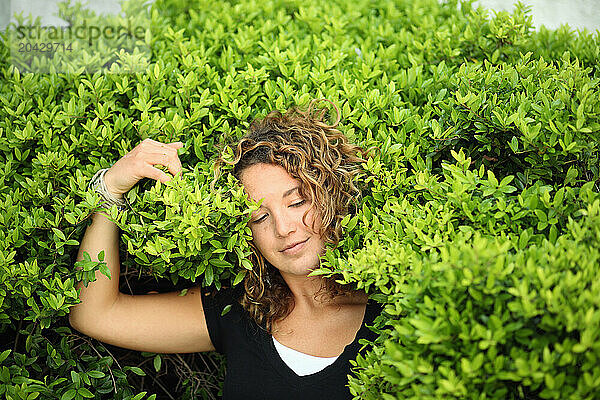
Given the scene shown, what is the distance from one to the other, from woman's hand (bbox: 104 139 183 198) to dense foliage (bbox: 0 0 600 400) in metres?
0.06

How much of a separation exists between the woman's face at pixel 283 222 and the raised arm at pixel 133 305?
13.7 inches

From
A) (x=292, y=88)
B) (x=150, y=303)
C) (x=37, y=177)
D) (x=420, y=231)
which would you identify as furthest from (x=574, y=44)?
(x=37, y=177)

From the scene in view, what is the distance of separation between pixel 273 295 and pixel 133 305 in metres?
0.59

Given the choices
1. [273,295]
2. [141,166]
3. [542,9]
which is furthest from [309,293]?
[542,9]

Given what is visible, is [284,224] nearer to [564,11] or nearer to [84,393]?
[84,393]

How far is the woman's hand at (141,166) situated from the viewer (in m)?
2.22

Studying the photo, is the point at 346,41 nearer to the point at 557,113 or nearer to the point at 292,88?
the point at 292,88

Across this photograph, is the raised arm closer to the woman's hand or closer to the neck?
the woman's hand

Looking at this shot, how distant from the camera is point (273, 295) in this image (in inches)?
97.9

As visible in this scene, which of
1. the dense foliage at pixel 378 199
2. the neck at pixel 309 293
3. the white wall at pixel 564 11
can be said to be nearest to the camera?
the dense foliage at pixel 378 199

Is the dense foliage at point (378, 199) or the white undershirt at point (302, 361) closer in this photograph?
the dense foliage at point (378, 199)

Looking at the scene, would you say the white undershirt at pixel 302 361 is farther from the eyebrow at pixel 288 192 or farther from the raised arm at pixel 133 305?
the eyebrow at pixel 288 192

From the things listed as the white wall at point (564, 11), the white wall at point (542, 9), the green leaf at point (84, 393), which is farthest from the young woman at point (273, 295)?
the white wall at point (564, 11)

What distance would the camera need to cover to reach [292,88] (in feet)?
9.09
